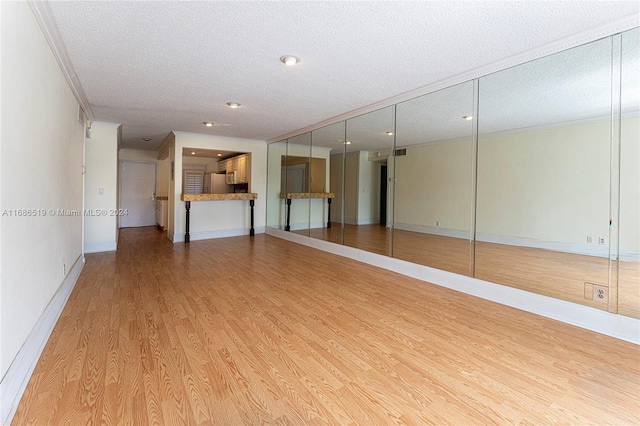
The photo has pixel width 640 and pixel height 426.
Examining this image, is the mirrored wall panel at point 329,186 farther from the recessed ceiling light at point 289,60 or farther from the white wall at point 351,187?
the recessed ceiling light at point 289,60

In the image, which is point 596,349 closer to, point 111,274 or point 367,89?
point 367,89

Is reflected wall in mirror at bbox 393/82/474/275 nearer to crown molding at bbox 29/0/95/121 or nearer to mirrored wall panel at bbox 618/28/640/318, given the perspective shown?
mirrored wall panel at bbox 618/28/640/318

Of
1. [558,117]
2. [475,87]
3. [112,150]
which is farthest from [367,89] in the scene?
[112,150]

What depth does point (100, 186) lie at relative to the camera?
5387 millimetres

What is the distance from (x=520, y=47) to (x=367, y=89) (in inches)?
63.1

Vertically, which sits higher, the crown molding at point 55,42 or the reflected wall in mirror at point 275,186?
the crown molding at point 55,42

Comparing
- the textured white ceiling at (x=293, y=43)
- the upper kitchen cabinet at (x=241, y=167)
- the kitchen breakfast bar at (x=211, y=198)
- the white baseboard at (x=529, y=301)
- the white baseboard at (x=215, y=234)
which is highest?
the textured white ceiling at (x=293, y=43)

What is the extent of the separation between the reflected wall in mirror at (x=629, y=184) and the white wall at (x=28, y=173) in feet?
13.6

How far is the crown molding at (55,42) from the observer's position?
199 centimetres

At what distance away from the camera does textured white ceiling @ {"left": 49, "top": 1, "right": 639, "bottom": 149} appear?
6.84 feet

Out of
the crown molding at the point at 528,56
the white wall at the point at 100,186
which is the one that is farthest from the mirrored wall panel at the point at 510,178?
the white wall at the point at 100,186

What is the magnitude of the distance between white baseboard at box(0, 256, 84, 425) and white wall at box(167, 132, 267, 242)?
3.83 m

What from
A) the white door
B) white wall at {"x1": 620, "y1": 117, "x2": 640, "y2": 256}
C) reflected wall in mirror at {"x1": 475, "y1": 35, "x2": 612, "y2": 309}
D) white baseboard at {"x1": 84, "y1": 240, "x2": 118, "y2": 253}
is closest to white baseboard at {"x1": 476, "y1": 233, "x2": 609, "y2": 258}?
reflected wall in mirror at {"x1": 475, "y1": 35, "x2": 612, "y2": 309}

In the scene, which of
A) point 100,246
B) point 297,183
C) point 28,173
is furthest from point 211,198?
point 28,173
